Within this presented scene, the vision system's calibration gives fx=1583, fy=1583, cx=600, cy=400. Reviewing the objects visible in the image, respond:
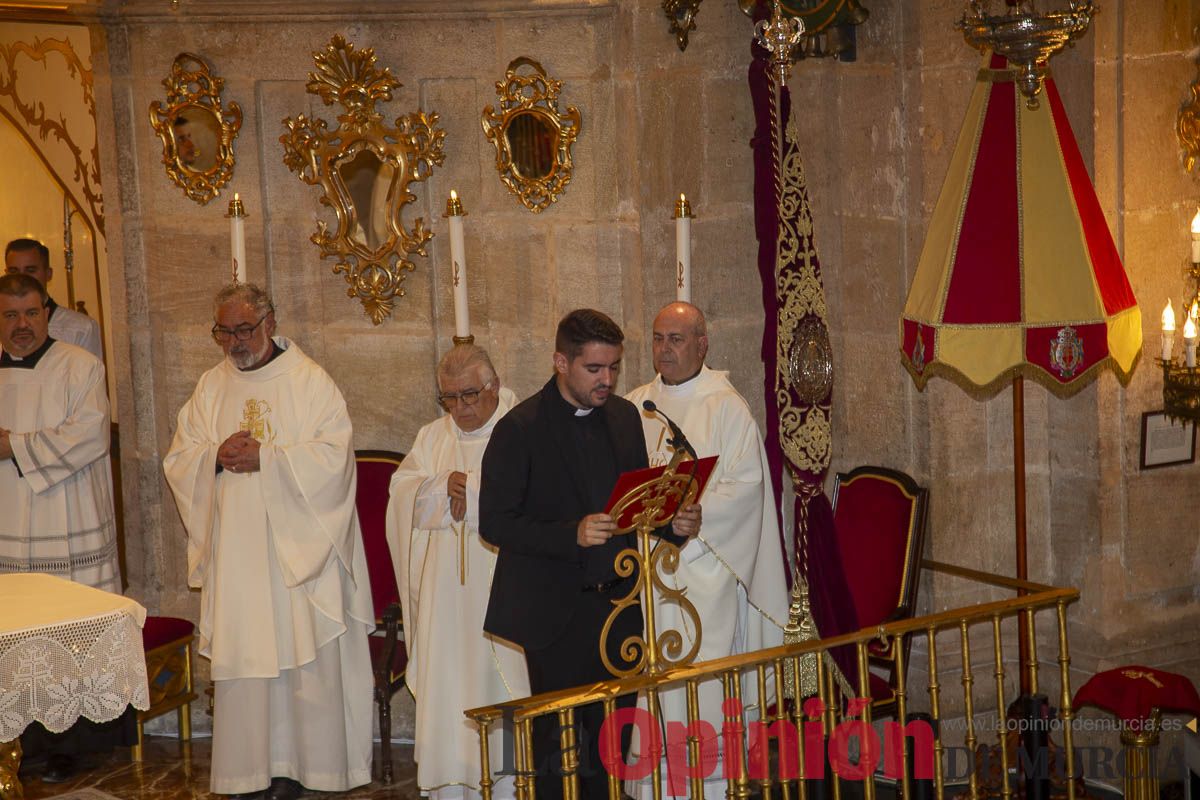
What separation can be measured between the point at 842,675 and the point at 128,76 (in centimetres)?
421

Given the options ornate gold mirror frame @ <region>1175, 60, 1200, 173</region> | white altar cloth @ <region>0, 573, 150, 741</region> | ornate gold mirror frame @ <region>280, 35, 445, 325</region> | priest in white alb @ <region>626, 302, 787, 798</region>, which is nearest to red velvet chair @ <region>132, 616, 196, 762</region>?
white altar cloth @ <region>0, 573, 150, 741</region>

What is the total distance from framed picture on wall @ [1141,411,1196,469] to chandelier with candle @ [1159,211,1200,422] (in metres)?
0.28

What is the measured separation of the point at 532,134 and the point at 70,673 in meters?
3.09

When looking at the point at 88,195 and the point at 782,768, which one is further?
the point at 88,195

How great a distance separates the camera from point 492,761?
21.4 feet

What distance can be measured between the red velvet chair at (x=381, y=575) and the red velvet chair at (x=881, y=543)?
6.51 feet

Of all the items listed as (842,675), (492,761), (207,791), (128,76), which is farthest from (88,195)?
(842,675)

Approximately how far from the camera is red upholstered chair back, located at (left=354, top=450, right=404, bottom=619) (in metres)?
7.22

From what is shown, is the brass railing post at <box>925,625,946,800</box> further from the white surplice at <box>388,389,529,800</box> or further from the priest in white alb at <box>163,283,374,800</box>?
the priest in white alb at <box>163,283,374,800</box>

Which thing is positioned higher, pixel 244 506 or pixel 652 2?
pixel 652 2

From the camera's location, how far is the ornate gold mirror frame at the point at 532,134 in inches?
278

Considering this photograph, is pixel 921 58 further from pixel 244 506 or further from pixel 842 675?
pixel 244 506

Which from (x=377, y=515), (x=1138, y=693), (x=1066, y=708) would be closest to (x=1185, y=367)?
(x=1138, y=693)

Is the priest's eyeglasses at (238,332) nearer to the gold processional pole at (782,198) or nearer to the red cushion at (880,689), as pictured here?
the gold processional pole at (782,198)
